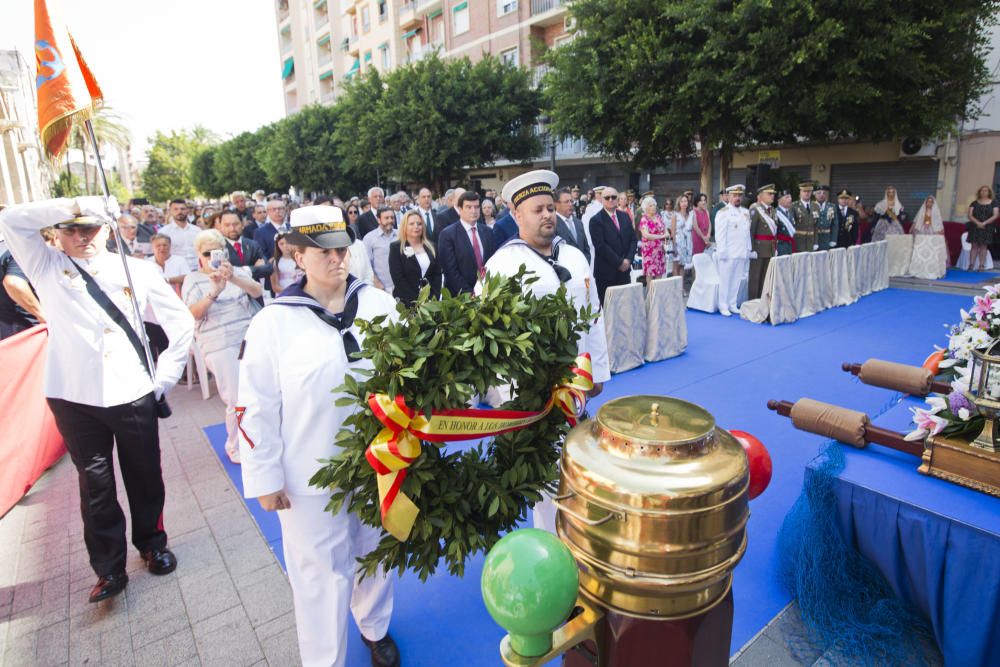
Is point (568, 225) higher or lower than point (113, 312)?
higher

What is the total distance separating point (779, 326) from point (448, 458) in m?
8.00

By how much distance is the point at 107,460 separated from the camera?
9.77 ft

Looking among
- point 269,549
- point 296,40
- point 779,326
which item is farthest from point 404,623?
point 296,40

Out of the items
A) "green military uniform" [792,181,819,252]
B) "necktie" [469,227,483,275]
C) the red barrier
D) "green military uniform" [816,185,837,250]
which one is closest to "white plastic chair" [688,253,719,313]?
"green military uniform" [792,181,819,252]

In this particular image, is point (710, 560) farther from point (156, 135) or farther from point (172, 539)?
point (156, 135)

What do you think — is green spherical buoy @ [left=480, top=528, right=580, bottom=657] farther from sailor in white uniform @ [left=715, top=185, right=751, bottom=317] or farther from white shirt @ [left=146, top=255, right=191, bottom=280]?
sailor in white uniform @ [left=715, top=185, right=751, bottom=317]

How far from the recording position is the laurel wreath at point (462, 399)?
59.6 inches

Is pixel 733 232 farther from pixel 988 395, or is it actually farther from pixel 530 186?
pixel 988 395

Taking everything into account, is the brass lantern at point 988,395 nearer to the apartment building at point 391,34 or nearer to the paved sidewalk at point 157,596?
the paved sidewalk at point 157,596

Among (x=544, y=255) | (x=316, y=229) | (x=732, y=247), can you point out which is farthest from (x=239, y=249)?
(x=732, y=247)

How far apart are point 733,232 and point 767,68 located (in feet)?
14.5

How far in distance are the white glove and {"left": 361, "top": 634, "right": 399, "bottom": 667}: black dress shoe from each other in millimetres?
2375

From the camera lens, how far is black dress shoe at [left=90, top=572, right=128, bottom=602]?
297 cm

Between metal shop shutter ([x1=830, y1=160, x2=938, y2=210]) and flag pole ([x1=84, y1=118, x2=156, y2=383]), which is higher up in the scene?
metal shop shutter ([x1=830, y1=160, x2=938, y2=210])
